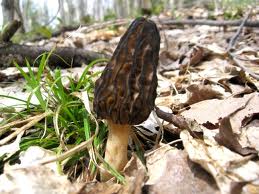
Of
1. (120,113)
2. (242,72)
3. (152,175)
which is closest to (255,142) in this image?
(152,175)

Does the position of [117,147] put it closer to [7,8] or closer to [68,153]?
[68,153]

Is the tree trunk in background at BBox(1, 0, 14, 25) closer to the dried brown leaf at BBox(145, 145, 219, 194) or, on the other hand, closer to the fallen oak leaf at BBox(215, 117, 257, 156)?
the dried brown leaf at BBox(145, 145, 219, 194)

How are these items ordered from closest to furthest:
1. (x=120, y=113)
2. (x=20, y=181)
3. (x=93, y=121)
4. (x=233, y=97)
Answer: (x=20, y=181)
(x=120, y=113)
(x=93, y=121)
(x=233, y=97)

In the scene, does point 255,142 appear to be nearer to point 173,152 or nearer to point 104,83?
point 173,152

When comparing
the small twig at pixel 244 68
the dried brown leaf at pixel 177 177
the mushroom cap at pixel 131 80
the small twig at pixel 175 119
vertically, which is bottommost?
the dried brown leaf at pixel 177 177

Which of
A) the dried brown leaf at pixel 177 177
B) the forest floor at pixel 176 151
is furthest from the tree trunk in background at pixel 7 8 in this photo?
the dried brown leaf at pixel 177 177

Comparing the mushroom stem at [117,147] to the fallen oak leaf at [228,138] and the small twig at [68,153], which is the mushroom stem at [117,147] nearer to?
the small twig at [68,153]

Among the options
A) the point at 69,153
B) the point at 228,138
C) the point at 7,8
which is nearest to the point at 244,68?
the point at 228,138
